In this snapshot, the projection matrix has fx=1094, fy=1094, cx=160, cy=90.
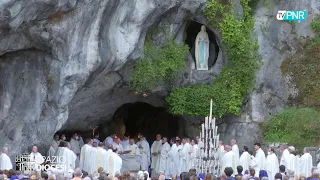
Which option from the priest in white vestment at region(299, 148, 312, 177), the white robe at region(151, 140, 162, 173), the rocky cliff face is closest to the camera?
the rocky cliff face

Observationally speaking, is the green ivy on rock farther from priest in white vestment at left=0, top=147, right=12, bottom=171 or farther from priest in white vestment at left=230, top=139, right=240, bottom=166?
priest in white vestment at left=0, top=147, right=12, bottom=171

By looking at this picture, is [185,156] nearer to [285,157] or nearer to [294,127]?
[294,127]

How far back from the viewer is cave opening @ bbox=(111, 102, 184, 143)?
4131 cm

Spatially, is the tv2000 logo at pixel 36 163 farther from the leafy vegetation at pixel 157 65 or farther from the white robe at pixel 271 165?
the white robe at pixel 271 165

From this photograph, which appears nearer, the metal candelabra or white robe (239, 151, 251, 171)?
the metal candelabra

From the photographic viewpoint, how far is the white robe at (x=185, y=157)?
34266 millimetres

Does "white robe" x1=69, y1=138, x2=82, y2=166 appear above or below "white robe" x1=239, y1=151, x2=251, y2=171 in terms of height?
above

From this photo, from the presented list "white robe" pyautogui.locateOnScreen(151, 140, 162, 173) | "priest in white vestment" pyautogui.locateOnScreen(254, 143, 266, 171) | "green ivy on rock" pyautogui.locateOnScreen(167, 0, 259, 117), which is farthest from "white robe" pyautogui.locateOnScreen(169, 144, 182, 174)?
"priest in white vestment" pyautogui.locateOnScreen(254, 143, 266, 171)

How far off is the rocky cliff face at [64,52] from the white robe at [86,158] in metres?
1.31

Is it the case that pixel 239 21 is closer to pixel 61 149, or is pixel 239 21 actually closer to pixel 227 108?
pixel 227 108

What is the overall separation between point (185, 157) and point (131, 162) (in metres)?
1.71

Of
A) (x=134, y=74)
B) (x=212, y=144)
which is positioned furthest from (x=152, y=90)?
(x=212, y=144)

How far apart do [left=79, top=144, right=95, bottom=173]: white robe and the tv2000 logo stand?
150 cm

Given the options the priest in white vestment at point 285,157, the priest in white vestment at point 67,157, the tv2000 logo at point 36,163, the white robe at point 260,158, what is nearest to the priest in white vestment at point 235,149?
the white robe at point 260,158
